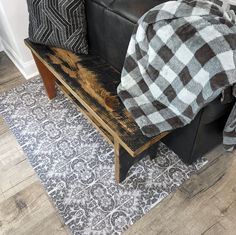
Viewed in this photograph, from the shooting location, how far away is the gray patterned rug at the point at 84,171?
114cm

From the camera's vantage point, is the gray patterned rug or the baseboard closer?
the gray patterned rug

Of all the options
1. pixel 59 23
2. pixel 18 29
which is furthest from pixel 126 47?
pixel 18 29

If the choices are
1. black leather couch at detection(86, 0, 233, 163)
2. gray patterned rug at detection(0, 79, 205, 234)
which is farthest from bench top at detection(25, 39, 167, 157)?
gray patterned rug at detection(0, 79, 205, 234)

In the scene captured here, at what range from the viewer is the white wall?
1519mm

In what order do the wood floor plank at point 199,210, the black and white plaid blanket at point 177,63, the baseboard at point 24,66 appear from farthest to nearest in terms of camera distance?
the baseboard at point 24,66
the wood floor plank at point 199,210
the black and white plaid blanket at point 177,63

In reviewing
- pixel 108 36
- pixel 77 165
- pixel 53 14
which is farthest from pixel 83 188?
pixel 53 14

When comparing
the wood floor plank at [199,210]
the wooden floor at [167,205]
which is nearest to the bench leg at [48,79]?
the wooden floor at [167,205]

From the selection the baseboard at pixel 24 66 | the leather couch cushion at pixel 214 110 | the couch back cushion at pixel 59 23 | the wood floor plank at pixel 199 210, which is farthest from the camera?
the baseboard at pixel 24 66

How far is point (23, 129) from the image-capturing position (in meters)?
1.52

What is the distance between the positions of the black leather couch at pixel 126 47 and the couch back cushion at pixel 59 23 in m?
0.06

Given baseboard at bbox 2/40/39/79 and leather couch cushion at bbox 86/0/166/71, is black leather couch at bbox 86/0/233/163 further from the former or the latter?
baseboard at bbox 2/40/39/79

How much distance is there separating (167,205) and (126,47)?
0.80m

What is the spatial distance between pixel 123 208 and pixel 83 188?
234 millimetres

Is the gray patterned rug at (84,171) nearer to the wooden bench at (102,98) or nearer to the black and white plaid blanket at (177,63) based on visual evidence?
the wooden bench at (102,98)
